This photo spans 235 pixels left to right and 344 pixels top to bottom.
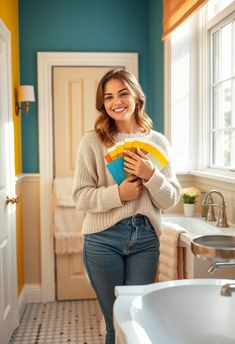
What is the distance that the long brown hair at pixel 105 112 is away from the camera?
1.72 metres

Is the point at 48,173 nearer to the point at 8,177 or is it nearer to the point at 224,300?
the point at 8,177

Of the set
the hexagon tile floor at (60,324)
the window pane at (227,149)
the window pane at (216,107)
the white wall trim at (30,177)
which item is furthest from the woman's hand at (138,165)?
the white wall trim at (30,177)

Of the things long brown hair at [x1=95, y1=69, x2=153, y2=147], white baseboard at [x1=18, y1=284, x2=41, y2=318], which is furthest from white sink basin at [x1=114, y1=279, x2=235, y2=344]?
white baseboard at [x1=18, y1=284, x2=41, y2=318]

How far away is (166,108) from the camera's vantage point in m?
3.11

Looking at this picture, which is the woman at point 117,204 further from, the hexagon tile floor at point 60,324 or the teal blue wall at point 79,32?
the teal blue wall at point 79,32

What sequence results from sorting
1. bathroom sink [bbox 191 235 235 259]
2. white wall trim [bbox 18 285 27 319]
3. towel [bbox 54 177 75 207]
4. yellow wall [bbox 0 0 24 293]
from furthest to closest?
towel [bbox 54 177 75 207], white wall trim [bbox 18 285 27 319], yellow wall [bbox 0 0 24 293], bathroom sink [bbox 191 235 235 259]

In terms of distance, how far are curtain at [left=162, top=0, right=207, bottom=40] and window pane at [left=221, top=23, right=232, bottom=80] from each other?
0.33 metres

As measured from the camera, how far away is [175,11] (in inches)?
106

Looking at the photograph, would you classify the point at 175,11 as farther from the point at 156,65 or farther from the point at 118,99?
the point at 118,99

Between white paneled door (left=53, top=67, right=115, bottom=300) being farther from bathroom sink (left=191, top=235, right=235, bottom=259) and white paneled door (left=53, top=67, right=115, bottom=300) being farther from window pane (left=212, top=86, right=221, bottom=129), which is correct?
bathroom sink (left=191, top=235, right=235, bottom=259)

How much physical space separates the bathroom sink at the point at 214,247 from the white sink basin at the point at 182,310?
0.12 m

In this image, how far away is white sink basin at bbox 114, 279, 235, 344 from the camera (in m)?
1.16

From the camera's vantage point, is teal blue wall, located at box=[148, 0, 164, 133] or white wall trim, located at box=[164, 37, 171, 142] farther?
teal blue wall, located at box=[148, 0, 164, 133]

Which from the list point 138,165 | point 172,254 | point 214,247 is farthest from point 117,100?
point 172,254
